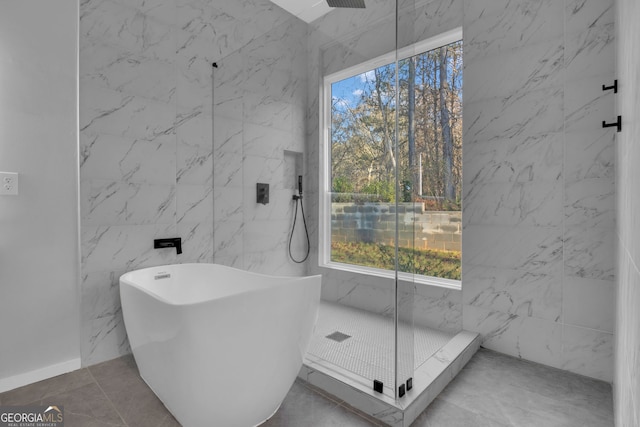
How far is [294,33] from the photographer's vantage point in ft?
7.61

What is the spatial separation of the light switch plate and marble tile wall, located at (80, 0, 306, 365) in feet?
1.08

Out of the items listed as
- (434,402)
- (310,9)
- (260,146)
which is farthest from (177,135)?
(434,402)

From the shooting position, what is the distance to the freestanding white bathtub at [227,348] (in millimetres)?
1321

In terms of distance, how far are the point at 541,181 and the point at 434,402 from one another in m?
1.63

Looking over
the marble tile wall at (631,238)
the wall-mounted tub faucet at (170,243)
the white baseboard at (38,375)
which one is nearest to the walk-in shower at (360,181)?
the wall-mounted tub faucet at (170,243)

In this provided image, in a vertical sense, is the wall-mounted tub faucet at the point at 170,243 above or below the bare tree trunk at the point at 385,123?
below

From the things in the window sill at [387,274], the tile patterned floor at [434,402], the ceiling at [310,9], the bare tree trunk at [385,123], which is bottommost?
the tile patterned floor at [434,402]

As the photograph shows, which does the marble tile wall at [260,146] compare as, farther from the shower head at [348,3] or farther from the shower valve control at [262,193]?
the shower head at [348,3]

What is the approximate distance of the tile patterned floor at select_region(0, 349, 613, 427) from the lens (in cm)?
165

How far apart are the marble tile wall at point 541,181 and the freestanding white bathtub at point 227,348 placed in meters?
1.61

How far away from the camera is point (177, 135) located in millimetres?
2604

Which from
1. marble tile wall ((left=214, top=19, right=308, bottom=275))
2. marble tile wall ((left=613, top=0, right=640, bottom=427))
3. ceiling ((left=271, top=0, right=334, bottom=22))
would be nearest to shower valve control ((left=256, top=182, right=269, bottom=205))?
marble tile wall ((left=214, top=19, right=308, bottom=275))

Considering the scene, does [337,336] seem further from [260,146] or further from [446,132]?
[446,132]

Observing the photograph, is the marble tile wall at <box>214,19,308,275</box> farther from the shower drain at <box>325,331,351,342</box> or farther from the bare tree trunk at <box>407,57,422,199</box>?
A: the bare tree trunk at <box>407,57,422,199</box>
